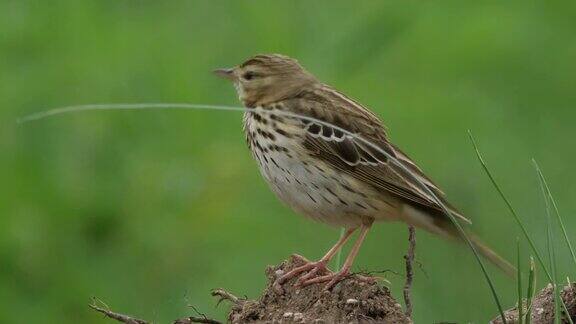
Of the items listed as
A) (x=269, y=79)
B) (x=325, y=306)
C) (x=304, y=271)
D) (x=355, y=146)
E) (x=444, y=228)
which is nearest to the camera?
(x=325, y=306)

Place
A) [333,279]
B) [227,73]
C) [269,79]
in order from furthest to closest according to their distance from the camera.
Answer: [227,73], [269,79], [333,279]

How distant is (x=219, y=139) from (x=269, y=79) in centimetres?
317

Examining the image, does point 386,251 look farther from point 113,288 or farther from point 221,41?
point 221,41

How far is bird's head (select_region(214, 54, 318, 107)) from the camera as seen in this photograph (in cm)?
762


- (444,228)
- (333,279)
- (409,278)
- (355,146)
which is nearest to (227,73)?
(355,146)

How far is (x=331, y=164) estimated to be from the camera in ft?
24.4

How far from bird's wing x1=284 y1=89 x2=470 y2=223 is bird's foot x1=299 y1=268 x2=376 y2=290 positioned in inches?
42.3

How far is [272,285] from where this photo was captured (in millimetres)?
6238

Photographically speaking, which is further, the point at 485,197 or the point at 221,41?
the point at 221,41

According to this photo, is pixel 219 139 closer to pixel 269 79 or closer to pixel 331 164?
pixel 269 79

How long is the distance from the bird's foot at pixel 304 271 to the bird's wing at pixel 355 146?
91cm

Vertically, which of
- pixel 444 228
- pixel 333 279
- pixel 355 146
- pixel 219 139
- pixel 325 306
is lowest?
pixel 325 306

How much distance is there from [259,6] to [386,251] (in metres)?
2.49

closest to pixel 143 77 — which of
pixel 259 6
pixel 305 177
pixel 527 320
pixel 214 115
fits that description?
pixel 214 115
